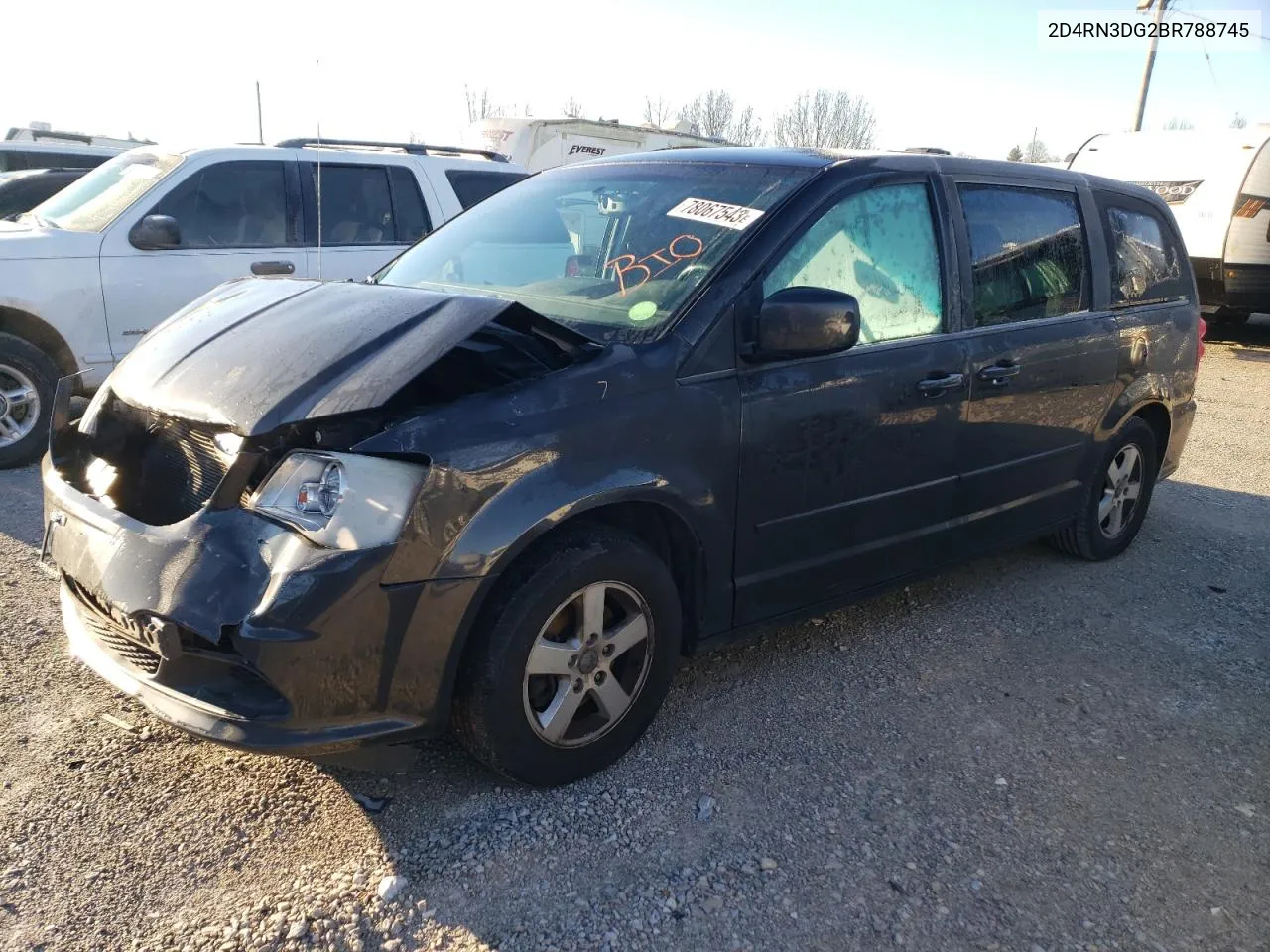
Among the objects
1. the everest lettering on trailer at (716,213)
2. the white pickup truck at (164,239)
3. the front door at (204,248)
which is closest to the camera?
the everest lettering on trailer at (716,213)

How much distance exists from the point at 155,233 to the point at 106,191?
81 centimetres

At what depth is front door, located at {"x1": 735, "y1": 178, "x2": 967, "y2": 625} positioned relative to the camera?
324 cm

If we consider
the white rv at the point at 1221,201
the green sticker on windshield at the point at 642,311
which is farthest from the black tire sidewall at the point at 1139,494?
the white rv at the point at 1221,201

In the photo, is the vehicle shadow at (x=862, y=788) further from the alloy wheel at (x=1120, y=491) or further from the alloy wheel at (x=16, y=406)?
the alloy wheel at (x=16, y=406)

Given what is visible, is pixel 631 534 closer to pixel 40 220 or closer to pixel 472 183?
pixel 472 183

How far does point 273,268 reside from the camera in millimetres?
6402

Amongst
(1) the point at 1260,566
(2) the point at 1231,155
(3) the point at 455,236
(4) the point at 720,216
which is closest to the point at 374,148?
(3) the point at 455,236

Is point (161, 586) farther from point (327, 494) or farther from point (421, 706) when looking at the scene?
point (421, 706)

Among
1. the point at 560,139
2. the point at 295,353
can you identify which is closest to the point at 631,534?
the point at 295,353

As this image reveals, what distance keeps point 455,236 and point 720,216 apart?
1209 millimetres

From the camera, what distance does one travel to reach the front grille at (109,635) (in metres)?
2.58

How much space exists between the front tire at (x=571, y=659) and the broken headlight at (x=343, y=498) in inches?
16.0

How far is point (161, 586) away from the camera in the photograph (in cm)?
Answer: 242

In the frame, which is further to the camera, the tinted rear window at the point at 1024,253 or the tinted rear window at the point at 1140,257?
the tinted rear window at the point at 1140,257
